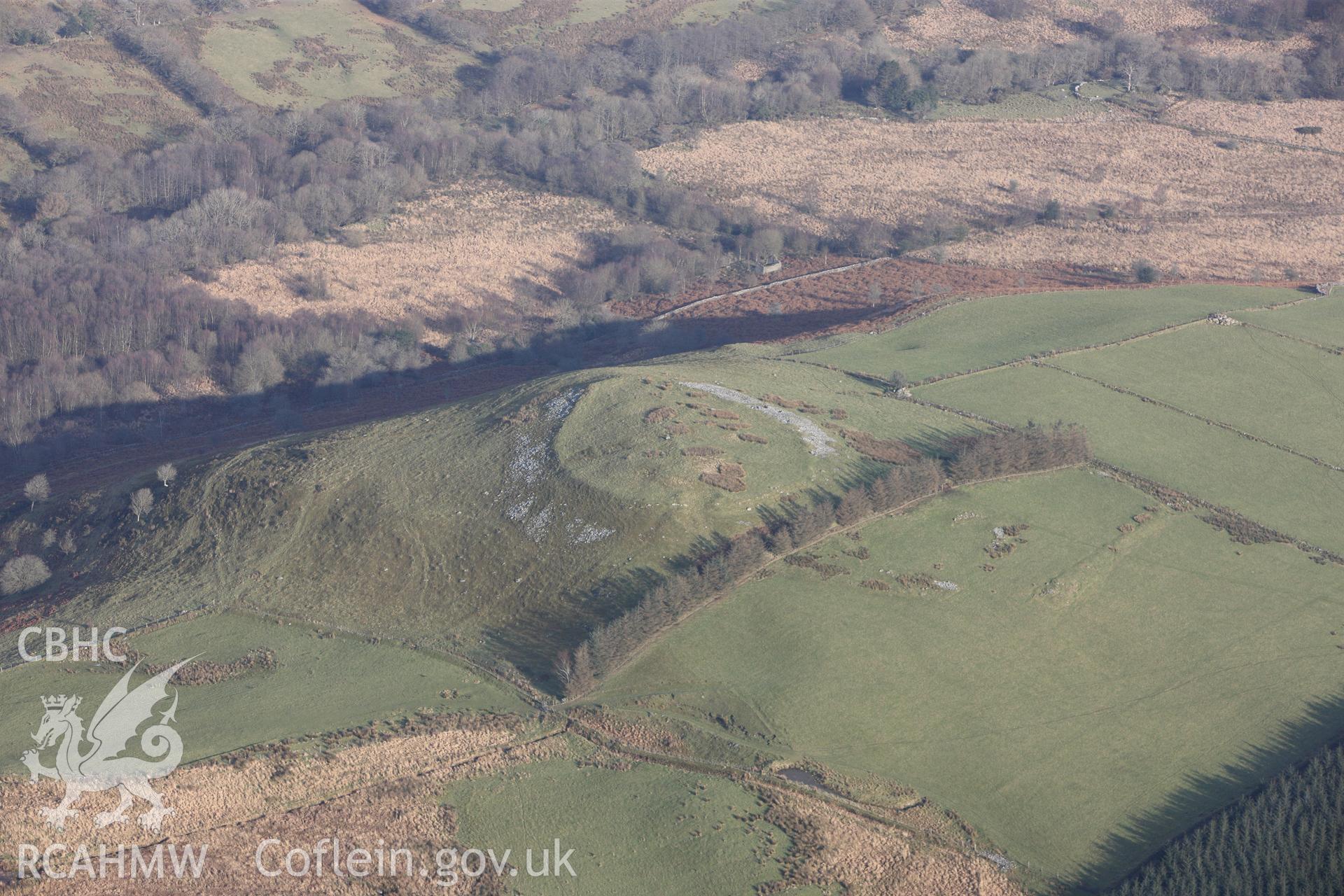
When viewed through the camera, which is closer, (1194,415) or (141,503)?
(141,503)

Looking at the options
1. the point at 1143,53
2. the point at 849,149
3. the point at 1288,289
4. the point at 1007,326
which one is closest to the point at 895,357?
the point at 1007,326

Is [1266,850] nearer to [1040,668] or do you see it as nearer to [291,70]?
[1040,668]

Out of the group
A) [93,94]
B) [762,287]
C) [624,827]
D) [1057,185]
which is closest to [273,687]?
[624,827]

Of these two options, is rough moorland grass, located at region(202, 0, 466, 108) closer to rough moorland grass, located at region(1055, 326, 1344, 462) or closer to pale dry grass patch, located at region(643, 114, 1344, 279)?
pale dry grass patch, located at region(643, 114, 1344, 279)

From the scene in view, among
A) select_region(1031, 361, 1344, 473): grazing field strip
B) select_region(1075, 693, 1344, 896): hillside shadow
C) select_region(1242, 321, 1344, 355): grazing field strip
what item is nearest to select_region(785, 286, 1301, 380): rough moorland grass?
select_region(1242, 321, 1344, 355): grazing field strip

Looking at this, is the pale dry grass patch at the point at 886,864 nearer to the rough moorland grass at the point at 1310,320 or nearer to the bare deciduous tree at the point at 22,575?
the bare deciduous tree at the point at 22,575

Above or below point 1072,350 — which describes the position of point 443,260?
below
